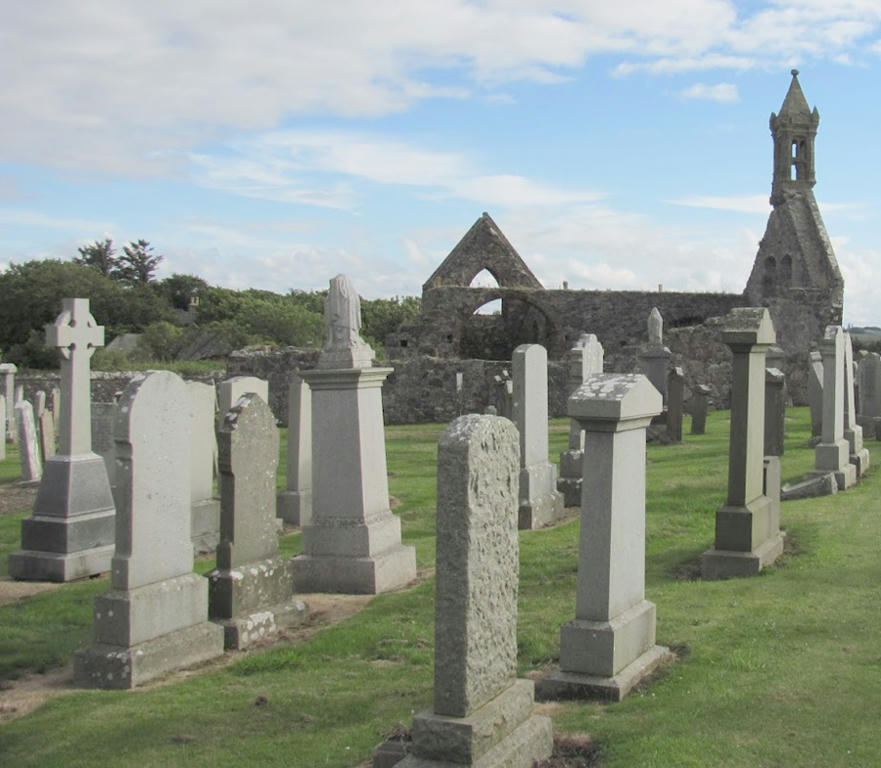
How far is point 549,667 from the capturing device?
594 cm

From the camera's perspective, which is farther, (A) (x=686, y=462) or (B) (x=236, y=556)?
(A) (x=686, y=462)

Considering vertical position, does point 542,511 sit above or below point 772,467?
below

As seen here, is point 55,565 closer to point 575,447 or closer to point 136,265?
point 575,447

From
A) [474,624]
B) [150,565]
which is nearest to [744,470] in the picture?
[474,624]

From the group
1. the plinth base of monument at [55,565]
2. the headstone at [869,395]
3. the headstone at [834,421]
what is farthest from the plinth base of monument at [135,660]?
the headstone at [869,395]

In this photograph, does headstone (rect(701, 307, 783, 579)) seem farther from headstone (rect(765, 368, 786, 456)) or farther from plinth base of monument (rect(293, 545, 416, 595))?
plinth base of monument (rect(293, 545, 416, 595))

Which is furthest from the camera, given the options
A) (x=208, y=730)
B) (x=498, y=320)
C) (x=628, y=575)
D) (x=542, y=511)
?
(x=498, y=320)

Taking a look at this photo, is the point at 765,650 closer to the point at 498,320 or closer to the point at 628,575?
the point at 628,575

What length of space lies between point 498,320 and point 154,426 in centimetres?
2974

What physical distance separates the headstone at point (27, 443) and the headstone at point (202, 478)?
183 inches

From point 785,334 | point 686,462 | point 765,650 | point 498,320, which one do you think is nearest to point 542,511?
point 686,462

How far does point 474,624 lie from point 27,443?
1227 cm

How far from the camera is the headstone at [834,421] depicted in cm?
1191

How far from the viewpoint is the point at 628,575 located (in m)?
5.74
